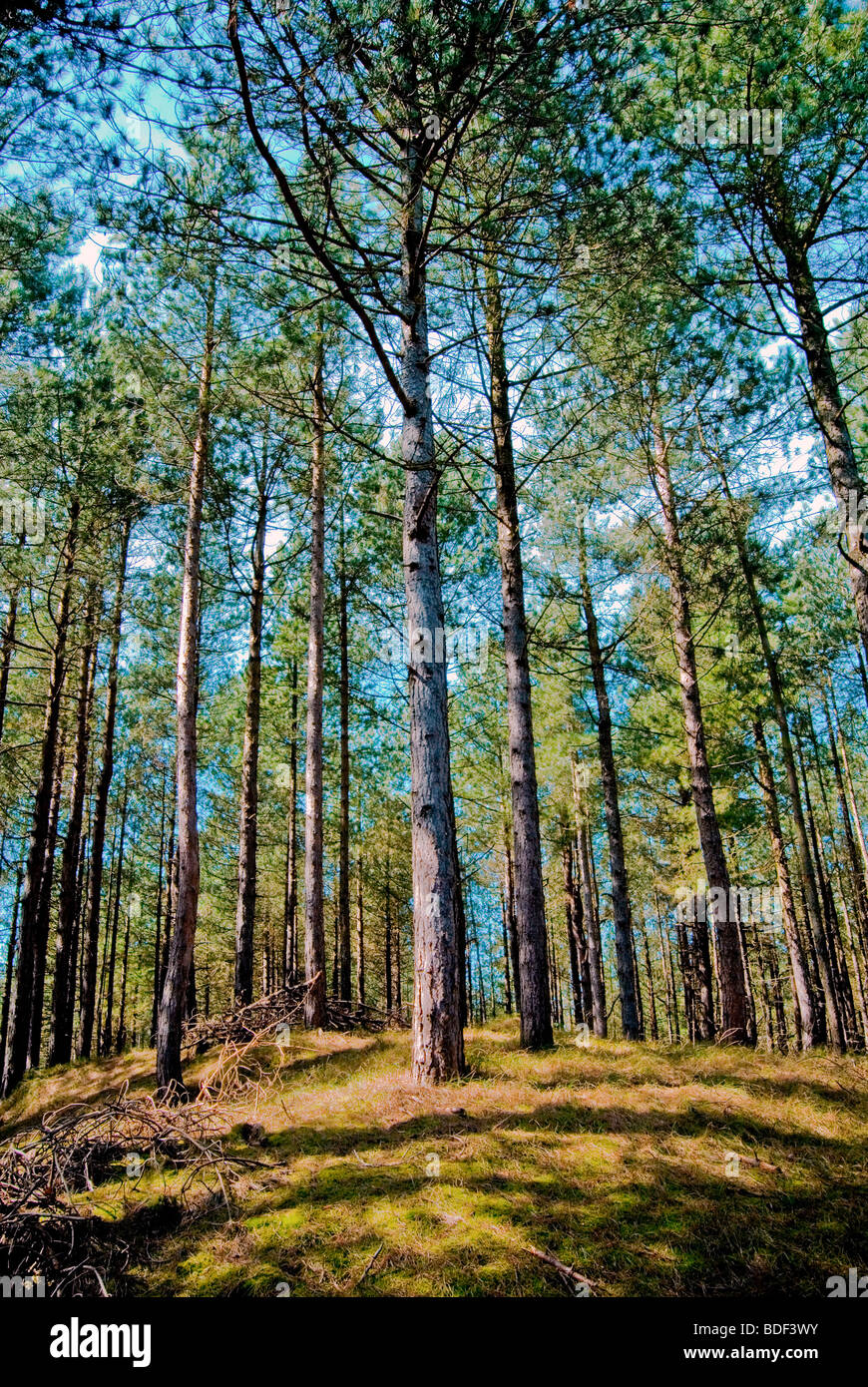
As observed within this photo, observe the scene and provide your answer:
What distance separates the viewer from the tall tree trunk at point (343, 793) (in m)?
12.4

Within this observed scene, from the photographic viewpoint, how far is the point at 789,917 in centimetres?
1092

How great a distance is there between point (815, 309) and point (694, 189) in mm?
1875

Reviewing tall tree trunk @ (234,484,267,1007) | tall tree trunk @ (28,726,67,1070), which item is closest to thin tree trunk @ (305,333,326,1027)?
tall tree trunk @ (234,484,267,1007)

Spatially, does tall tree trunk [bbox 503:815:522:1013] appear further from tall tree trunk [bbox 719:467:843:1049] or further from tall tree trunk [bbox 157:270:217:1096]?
tall tree trunk [bbox 157:270:217:1096]

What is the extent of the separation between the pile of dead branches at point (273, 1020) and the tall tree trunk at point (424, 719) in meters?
3.17

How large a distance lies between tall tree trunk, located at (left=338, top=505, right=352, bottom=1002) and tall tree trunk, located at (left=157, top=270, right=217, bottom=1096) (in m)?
5.02

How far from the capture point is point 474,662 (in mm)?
12617

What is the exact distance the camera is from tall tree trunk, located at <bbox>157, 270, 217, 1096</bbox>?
654 cm

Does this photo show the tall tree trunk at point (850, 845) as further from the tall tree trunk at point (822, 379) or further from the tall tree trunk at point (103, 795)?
the tall tree trunk at point (103, 795)

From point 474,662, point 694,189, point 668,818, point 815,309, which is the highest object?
point 694,189

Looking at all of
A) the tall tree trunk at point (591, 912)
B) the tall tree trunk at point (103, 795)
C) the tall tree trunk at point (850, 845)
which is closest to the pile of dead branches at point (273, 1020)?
the tall tree trunk at point (103, 795)
